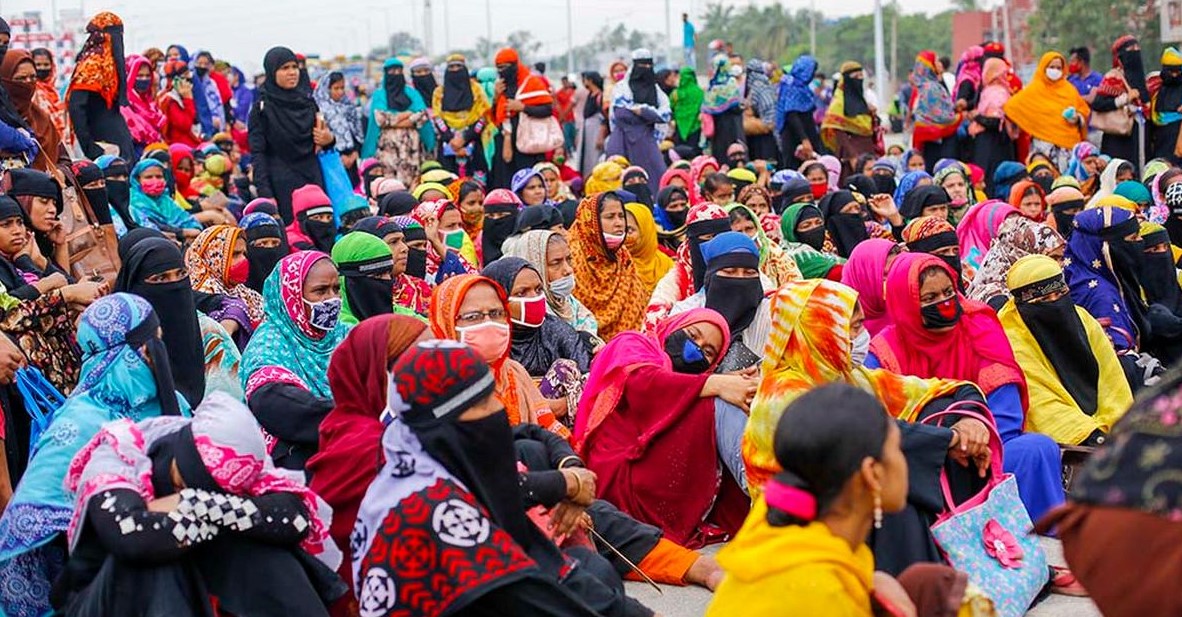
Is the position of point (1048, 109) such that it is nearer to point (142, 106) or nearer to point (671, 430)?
point (142, 106)

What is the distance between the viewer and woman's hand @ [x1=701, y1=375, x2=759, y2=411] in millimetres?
5082

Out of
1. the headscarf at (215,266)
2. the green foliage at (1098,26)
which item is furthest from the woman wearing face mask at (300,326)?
the green foliage at (1098,26)

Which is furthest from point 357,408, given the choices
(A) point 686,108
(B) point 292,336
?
(A) point 686,108

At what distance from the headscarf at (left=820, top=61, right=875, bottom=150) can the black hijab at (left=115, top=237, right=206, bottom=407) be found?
10320mm

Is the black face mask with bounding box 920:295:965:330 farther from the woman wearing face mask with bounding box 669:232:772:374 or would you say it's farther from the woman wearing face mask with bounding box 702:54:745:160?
the woman wearing face mask with bounding box 702:54:745:160

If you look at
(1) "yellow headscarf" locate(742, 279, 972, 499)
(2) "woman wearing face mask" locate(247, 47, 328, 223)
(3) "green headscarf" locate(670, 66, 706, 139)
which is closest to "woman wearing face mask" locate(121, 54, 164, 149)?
(2) "woman wearing face mask" locate(247, 47, 328, 223)

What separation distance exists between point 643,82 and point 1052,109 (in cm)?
397

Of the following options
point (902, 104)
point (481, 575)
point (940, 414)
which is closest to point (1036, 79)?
point (902, 104)

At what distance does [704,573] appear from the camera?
189 inches

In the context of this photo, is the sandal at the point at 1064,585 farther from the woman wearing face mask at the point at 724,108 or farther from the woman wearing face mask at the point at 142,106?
the woman wearing face mask at the point at 724,108

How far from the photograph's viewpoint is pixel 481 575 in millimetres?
3346

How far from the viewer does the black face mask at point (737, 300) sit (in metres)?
6.00

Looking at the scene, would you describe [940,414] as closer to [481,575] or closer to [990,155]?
[481,575]

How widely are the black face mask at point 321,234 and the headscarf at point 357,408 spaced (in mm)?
4928
